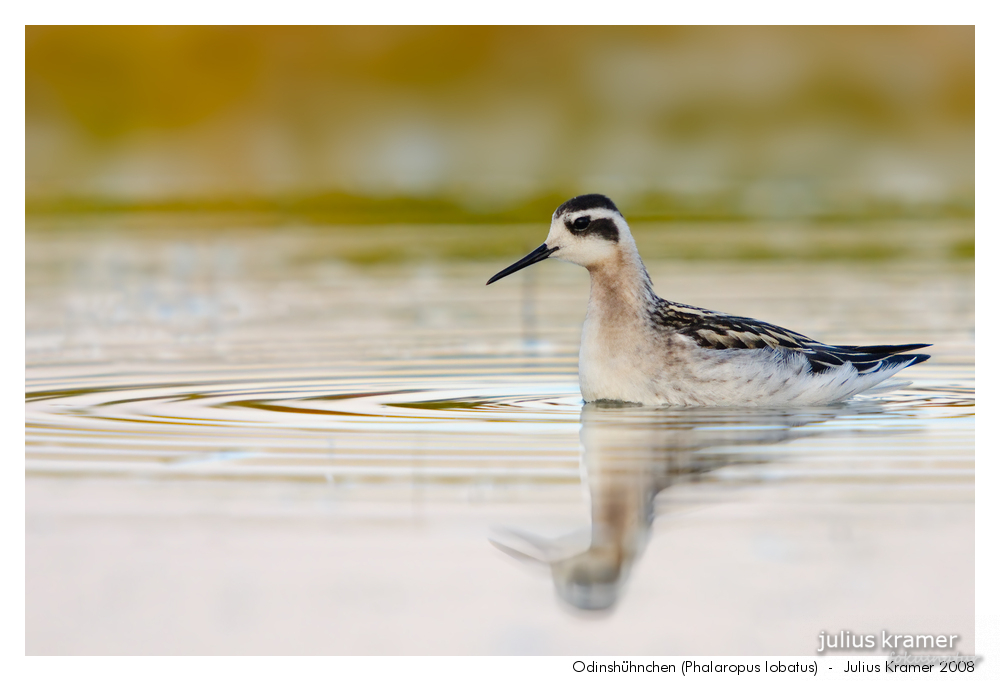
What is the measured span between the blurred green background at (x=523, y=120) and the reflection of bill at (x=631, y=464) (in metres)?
15.6

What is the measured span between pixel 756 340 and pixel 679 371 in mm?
682

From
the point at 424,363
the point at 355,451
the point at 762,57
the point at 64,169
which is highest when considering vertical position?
the point at 762,57

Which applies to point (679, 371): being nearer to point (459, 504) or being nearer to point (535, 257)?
point (535, 257)

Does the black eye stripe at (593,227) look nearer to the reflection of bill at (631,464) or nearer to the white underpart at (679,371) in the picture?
the white underpart at (679,371)

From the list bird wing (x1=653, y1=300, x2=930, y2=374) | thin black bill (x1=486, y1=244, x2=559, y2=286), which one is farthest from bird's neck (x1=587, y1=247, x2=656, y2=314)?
thin black bill (x1=486, y1=244, x2=559, y2=286)

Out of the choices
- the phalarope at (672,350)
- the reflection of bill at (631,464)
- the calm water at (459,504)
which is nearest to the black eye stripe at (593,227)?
the phalarope at (672,350)

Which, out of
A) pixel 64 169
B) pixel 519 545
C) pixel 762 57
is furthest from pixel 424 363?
pixel 64 169

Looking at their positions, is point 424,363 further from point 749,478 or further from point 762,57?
point 762,57

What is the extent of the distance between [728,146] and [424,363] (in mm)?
17904

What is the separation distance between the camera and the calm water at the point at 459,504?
16.8ft

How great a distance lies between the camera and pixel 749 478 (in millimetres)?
6965

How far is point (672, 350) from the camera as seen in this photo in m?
9.45

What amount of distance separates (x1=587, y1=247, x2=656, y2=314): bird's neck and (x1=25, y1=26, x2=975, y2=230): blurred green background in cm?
1415

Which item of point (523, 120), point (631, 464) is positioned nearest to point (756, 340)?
point (631, 464)
